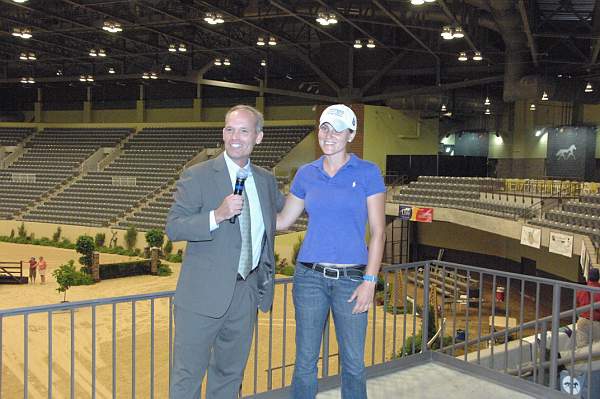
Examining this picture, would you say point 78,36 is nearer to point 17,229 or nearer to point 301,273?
point 17,229

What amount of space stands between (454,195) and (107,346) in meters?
12.9

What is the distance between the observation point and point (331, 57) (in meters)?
24.8

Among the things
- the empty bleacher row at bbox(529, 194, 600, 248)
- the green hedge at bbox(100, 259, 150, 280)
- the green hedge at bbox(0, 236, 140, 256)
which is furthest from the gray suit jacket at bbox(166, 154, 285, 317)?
the green hedge at bbox(0, 236, 140, 256)

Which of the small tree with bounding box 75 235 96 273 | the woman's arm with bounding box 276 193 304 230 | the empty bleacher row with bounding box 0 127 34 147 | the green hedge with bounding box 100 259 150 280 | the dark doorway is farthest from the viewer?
the empty bleacher row with bounding box 0 127 34 147

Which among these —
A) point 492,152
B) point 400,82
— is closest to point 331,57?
point 400,82

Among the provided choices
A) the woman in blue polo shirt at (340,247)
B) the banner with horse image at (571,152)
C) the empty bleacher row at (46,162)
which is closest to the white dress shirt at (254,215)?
the woman in blue polo shirt at (340,247)

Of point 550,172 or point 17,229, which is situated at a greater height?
point 550,172

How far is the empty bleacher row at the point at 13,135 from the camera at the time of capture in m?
36.0

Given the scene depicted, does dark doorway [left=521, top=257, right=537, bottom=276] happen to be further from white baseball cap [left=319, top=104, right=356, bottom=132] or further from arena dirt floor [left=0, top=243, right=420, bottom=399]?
white baseball cap [left=319, top=104, right=356, bottom=132]

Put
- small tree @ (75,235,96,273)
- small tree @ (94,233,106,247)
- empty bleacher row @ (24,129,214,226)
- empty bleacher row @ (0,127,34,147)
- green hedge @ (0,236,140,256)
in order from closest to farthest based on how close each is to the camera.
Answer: small tree @ (75,235,96,273)
green hedge @ (0,236,140,256)
small tree @ (94,233,106,247)
empty bleacher row @ (24,129,214,226)
empty bleacher row @ (0,127,34,147)

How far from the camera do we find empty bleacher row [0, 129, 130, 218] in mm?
30562

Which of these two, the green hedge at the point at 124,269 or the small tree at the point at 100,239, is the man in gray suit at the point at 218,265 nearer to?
the green hedge at the point at 124,269

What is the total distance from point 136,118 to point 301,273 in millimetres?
35895

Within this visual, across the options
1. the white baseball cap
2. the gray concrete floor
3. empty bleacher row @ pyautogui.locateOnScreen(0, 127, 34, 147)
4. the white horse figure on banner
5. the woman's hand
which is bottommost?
the gray concrete floor
